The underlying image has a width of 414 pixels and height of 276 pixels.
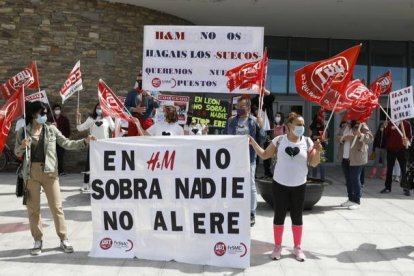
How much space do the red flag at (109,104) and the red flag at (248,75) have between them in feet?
5.38

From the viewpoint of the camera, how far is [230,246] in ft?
15.8

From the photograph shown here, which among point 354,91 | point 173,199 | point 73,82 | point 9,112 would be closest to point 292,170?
point 173,199

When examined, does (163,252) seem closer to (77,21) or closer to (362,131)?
(362,131)

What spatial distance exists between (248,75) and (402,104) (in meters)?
3.32

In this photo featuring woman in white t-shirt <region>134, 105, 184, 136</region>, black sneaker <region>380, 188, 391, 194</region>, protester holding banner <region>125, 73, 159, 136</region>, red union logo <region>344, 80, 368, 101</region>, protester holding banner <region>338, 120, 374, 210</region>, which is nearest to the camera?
red union logo <region>344, 80, 368, 101</region>

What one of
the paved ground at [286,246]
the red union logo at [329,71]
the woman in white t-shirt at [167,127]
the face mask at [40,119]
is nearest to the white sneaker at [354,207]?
the paved ground at [286,246]

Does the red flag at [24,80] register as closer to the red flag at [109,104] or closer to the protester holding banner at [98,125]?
the protester holding banner at [98,125]

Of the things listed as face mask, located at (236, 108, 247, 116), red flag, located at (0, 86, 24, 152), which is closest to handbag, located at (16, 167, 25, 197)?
red flag, located at (0, 86, 24, 152)

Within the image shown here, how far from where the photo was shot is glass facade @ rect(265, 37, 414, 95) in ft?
59.3

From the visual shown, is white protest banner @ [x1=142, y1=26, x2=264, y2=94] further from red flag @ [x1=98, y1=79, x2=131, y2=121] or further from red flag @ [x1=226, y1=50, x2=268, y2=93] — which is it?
red flag @ [x1=98, y1=79, x2=131, y2=121]

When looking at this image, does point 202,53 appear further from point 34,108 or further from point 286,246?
point 286,246

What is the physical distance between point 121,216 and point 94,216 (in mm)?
312

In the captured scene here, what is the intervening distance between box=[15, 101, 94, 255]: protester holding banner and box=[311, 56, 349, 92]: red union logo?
115 inches

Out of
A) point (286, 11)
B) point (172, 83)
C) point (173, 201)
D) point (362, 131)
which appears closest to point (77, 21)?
point (286, 11)
